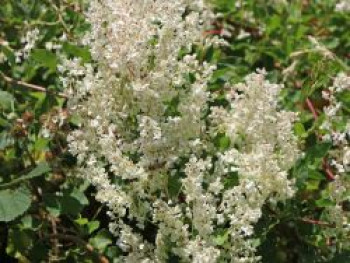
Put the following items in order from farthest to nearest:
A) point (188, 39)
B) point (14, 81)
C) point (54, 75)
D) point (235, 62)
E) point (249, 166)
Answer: point (235, 62), point (54, 75), point (14, 81), point (188, 39), point (249, 166)

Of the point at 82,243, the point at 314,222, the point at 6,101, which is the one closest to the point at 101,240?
the point at 82,243

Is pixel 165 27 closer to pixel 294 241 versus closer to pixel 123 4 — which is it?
pixel 123 4

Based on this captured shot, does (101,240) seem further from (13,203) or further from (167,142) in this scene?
(167,142)

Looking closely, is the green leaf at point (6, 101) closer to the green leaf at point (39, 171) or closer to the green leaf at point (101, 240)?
the green leaf at point (39, 171)

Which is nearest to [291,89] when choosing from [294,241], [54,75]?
[294,241]

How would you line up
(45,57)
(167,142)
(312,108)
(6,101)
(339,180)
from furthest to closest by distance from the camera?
(312,108) → (6,101) → (45,57) → (339,180) → (167,142)

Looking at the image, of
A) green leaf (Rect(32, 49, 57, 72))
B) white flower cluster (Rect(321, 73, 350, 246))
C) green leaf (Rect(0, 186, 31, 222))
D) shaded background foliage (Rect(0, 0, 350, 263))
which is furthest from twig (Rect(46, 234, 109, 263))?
white flower cluster (Rect(321, 73, 350, 246))

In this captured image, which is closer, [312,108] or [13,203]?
[13,203]
